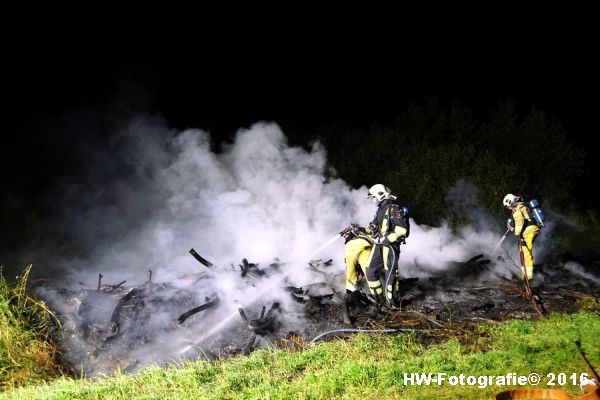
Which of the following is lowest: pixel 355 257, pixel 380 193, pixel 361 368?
pixel 361 368

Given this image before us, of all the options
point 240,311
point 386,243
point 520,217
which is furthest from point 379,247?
point 520,217

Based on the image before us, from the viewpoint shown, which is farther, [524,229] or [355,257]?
[524,229]

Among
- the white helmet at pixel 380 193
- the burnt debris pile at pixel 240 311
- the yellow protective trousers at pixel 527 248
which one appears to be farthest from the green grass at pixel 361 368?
the yellow protective trousers at pixel 527 248

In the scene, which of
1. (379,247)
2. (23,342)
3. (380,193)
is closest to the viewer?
(23,342)

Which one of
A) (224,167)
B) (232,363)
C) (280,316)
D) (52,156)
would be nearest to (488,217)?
(224,167)

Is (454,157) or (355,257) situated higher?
(454,157)

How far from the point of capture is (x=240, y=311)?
868 cm

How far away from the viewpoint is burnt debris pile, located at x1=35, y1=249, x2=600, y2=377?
8.27m

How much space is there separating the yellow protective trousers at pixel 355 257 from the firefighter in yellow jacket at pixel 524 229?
352cm

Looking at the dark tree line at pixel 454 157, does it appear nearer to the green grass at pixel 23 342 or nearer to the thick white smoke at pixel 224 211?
the thick white smoke at pixel 224 211

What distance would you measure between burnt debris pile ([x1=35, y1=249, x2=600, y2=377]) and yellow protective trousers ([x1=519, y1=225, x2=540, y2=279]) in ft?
1.36

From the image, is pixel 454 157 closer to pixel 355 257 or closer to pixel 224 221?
pixel 224 221

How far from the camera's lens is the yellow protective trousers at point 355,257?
9.47 m

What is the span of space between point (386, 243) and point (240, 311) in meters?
2.86
